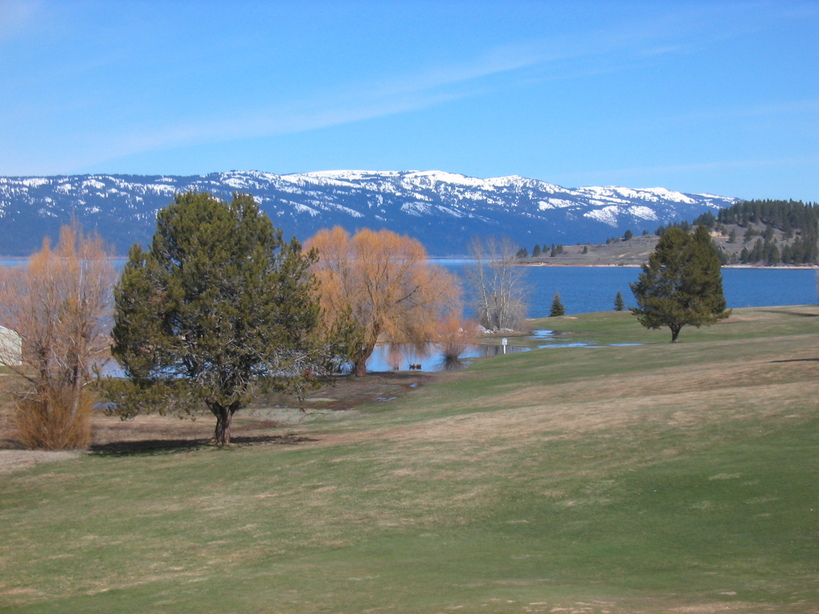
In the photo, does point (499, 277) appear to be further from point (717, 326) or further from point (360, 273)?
point (360, 273)

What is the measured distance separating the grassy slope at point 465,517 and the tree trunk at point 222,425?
1.21m

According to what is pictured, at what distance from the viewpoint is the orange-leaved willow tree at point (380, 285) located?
48.7 meters

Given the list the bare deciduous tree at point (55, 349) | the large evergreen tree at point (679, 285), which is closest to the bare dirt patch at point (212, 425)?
the bare deciduous tree at point (55, 349)

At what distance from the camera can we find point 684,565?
11312mm

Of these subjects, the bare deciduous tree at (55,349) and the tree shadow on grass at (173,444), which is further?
the bare deciduous tree at (55,349)

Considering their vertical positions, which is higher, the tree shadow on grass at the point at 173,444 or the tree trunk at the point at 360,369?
the tree trunk at the point at 360,369

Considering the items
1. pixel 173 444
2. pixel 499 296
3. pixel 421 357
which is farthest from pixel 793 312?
pixel 173 444

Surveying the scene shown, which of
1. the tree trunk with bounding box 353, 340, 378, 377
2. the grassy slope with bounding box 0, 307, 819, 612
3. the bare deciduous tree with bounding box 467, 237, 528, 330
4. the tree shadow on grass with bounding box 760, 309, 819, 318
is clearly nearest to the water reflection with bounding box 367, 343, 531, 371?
the tree trunk with bounding box 353, 340, 378, 377

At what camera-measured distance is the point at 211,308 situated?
23.7m

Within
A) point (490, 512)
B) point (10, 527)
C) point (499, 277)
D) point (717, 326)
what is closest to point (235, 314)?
point (10, 527)

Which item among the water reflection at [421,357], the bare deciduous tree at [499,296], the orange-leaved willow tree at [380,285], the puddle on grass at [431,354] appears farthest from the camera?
the bare deciduous tree at [499,296]

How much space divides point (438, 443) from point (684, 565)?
1170 cm

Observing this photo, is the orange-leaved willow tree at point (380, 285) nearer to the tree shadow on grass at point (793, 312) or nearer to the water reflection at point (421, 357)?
the water reflection at point (421, 357)

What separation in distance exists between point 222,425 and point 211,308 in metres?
4.74
